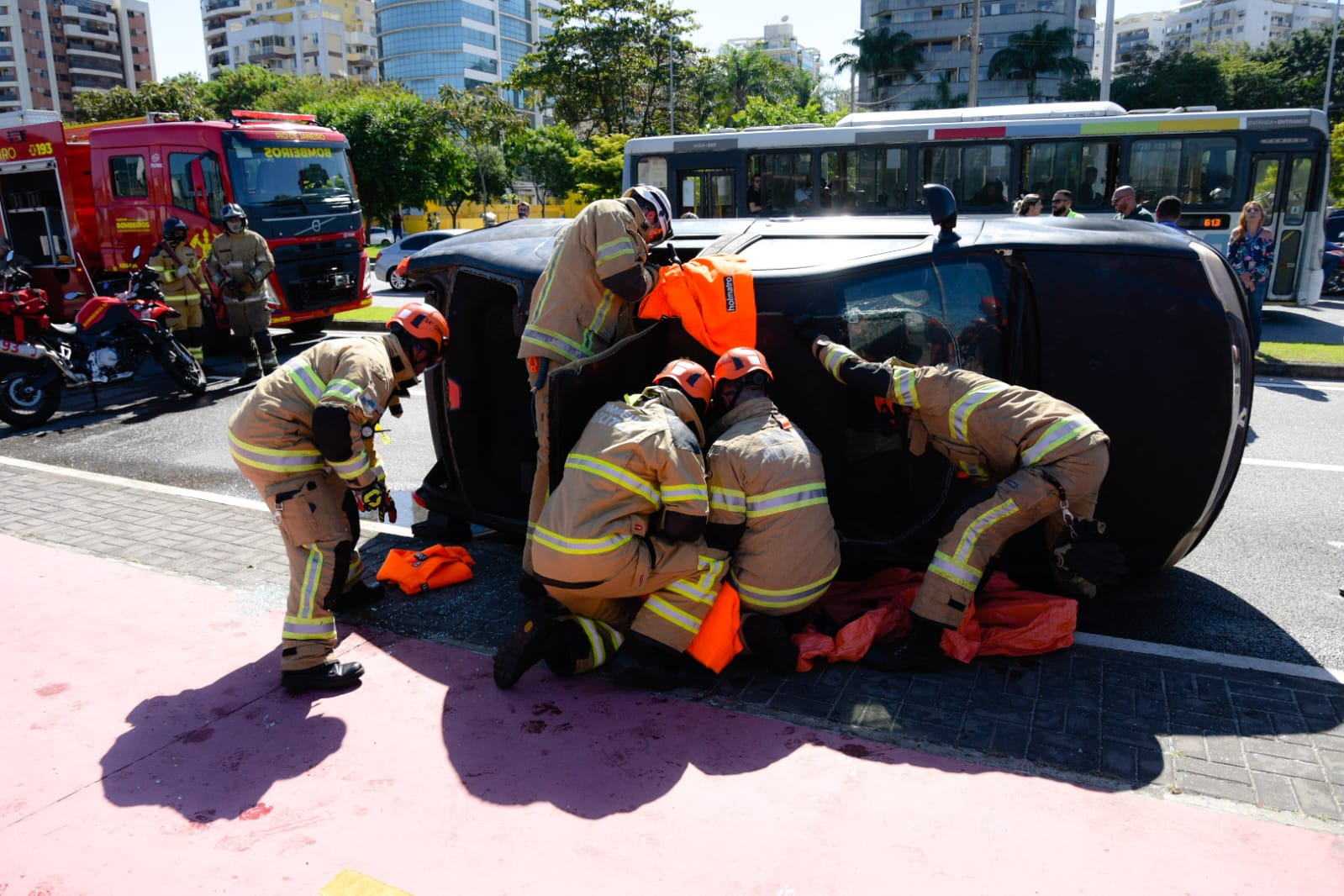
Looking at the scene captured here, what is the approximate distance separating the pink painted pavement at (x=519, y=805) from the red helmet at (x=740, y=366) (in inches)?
53.4

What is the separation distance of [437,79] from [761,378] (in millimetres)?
110805

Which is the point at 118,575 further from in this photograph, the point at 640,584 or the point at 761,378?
the point at 761,378

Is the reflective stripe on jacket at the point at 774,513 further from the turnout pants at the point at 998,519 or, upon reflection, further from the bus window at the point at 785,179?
the bus window at the point at 785,179

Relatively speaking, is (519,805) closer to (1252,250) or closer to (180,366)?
(180,366)

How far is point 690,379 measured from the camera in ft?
13.2

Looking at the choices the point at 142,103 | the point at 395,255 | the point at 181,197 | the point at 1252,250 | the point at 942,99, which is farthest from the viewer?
the point at 942,99

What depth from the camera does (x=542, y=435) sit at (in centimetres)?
445

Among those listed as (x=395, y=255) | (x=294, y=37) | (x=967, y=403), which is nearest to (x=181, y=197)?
(x=395, y=255)

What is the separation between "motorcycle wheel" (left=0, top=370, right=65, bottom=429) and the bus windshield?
13.2 feet

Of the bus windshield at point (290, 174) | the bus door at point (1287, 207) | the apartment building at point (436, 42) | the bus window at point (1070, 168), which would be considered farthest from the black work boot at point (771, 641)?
the apartment building at point (436, 42)

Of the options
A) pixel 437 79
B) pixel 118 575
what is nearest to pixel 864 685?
pixel 118 575

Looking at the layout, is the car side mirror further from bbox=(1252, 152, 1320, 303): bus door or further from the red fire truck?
bbox=(1252, 152, 1320, 303): bus door

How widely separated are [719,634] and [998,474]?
1349mm

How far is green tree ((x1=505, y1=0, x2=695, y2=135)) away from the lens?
137 feet
